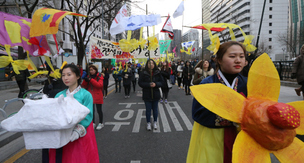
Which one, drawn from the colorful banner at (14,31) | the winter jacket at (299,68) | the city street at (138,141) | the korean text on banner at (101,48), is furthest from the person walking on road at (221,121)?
the korean text on banner at (101,48)

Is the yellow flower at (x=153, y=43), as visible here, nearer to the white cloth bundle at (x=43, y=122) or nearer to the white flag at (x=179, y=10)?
the white flag at (x=179, y=10)

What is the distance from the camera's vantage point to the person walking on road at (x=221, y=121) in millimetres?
1299

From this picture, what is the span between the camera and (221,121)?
1.26m

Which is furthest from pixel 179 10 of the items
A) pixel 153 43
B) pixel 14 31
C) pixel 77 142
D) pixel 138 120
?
pixel 77 142

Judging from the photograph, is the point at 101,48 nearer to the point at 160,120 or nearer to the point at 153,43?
the point at 153,43

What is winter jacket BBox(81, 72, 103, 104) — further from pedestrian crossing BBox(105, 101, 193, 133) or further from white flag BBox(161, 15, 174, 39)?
white flag BBox(161, 15, 174, 39)

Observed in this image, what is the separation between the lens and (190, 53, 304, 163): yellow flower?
97 cm

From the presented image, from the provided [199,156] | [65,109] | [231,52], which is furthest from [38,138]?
[231,52]

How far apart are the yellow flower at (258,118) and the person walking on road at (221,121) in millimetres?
221

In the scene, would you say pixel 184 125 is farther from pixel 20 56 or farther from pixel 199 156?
pixel 20 56

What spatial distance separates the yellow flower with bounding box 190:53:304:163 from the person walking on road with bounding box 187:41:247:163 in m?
0.22

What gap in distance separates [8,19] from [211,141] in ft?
10.5

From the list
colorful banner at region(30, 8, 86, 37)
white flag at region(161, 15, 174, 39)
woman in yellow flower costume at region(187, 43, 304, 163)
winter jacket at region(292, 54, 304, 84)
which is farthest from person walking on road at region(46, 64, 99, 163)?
winter jacket at region(292, 54, 304, 84)

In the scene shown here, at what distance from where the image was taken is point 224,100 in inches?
41.1
